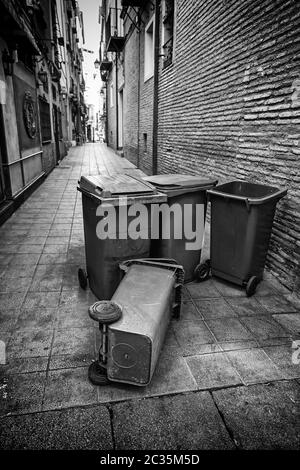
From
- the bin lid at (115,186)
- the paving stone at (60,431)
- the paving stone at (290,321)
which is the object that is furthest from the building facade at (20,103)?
the paving stone at (290,321)

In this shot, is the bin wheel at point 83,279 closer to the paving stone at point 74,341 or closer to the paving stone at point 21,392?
the paving stone at point 74,341

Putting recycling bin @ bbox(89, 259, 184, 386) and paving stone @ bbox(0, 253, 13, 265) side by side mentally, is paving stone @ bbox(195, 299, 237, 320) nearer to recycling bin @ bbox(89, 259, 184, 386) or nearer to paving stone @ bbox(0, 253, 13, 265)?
recycling bin @ bbox(89, 259, 184, 386)

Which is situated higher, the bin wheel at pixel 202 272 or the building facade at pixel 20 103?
the building facade at pixel 20 103

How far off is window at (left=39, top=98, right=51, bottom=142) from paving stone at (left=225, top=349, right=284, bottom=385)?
36.4ft

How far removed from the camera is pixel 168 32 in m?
9.30

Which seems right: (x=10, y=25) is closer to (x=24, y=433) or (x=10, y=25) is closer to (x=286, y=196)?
(x=286, y=196)

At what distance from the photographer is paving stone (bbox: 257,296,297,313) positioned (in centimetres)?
344

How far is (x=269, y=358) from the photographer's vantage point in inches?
105

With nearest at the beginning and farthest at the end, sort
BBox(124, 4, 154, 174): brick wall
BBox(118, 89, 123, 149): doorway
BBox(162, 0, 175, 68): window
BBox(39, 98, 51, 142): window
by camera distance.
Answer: BBox(162, 0, 175, 68): window < BBox(39, 98, 51, 142): window < BBox(124, 4, 154, 174): brick wall < BBox(118, 89, 123, 149): doorway

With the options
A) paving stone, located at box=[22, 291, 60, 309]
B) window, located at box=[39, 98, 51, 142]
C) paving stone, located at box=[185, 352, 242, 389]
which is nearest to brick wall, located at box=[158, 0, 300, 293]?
paving stone, located at box=[185, 352, 242, 389]

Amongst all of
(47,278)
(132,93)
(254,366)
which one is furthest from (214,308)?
(132,93)

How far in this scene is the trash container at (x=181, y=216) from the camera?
3.55 metres

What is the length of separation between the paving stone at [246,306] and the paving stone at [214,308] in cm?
7

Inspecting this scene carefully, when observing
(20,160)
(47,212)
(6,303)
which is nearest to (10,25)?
Result: (20,160)
